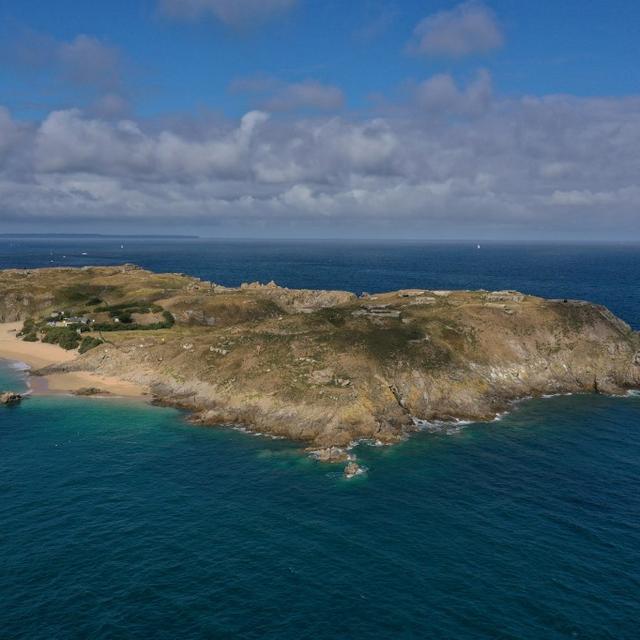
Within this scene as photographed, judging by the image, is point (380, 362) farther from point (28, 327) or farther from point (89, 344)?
point (28, 327)

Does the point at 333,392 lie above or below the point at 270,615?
above

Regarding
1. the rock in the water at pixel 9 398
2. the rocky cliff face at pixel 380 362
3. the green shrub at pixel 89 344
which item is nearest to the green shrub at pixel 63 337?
the green shrub at pixel 89 344

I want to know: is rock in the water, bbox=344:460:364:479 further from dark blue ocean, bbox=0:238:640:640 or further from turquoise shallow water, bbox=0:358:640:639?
turquoise shallow water, bbox=0:358:640:639

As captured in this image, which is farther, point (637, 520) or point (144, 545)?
point (637, 520)

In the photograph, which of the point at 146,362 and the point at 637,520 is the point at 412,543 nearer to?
the point at 637,520

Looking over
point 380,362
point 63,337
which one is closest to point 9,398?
point 63,337

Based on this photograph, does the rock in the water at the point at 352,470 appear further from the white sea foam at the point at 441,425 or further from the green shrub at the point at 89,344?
the green shrub at the point at 89,344

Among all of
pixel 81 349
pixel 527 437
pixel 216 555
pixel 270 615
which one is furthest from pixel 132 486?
pixel 81 349
